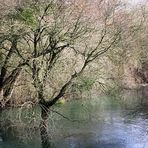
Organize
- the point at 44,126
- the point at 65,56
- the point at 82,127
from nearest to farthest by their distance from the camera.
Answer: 1. the point at 44,126
2. the point at 65,56
3. the point at 82,127

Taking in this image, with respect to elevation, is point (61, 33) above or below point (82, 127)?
above

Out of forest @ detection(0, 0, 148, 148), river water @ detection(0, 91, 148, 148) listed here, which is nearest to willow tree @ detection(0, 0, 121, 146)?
forest @ detection(0, 0, 148, 148)

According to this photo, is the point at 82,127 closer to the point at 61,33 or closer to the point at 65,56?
the point at 65,56

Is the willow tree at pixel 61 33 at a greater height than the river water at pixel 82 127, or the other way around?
the willow tree at pixel 61 33

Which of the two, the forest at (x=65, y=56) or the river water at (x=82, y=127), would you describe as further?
the forest at (x=65, y=56)

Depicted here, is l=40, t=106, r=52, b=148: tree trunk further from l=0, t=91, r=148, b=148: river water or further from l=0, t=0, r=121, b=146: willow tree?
l=0, t=91, r=148, b=148: river water

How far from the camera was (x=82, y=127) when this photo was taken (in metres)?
22.1

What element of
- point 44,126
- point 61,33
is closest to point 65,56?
point 61,33

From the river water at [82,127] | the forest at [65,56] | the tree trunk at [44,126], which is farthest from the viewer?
the forest at [65,56]

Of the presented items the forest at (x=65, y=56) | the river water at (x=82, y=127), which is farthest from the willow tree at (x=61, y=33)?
the river water at (x=82, y=127)

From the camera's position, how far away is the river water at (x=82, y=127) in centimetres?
1894

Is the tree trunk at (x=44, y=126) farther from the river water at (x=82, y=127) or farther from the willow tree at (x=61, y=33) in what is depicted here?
the river water at (x=82, y=127)

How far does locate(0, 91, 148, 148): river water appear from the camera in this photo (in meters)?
18.9

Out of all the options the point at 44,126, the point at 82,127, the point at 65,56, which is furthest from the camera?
the point at 82,127
